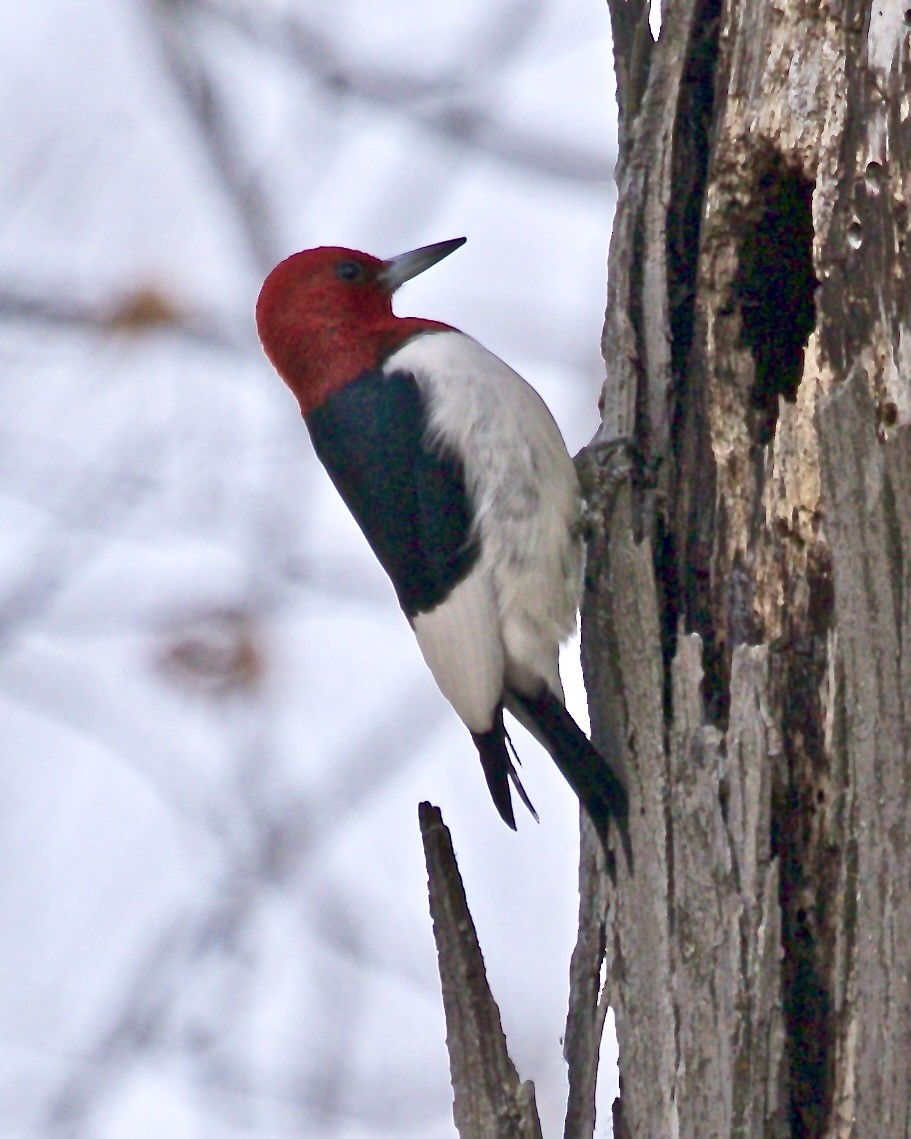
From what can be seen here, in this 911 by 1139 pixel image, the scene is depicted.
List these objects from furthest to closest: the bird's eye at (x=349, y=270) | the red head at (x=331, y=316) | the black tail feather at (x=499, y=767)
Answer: the bird's eye at (x=349, y=270) → the red head at (x=331, y=316) → the black tail feather at (x=499, y=767)

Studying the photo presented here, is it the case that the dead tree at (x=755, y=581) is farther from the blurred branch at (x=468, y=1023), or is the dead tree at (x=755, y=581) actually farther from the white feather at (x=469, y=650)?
the white feather at (x=469, y=650)

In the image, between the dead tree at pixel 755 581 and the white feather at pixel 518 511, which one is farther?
the white feather at pixel 518 511

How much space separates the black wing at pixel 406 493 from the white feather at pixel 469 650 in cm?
3

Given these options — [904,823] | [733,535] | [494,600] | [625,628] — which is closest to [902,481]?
[904,823]

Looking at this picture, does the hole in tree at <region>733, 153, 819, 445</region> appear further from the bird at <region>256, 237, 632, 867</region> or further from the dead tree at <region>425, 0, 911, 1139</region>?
the bird at <region>256, 237, 632, 867</region>

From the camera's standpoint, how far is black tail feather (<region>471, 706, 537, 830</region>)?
2969mm

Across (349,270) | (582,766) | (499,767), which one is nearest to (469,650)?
(499,767)

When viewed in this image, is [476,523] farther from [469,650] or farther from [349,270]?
[349,270]

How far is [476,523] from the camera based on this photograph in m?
3.13

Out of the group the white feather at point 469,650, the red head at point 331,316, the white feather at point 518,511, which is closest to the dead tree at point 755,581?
the white feather at point 518,511

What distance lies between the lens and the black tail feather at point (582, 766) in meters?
2.38

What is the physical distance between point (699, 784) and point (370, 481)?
1.28 meters

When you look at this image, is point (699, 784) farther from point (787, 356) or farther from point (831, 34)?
point (831, 34)

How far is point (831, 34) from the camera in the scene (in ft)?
7.55
